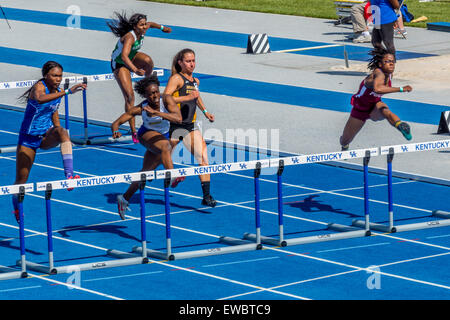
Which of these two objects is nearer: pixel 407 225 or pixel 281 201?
pixel 281 201

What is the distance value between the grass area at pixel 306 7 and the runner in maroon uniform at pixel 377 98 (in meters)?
18.2

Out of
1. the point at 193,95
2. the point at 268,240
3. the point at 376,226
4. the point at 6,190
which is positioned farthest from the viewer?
the point at 193,95

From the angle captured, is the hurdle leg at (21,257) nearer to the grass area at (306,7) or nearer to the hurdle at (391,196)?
the hurdle at (391,196)

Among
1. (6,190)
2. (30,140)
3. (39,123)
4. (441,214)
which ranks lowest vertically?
(441,214)

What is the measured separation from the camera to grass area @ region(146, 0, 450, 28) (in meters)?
33.7

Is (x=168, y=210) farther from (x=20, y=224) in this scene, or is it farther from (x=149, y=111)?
(x=149, y=111)

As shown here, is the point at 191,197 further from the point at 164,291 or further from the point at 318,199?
the point at 164,291

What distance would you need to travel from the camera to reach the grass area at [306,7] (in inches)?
1325

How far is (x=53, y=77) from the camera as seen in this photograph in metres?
12.4

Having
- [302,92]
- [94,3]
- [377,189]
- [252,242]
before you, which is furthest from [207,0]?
[252,242]

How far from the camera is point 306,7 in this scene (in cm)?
3572

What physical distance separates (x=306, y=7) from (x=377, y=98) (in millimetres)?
21603

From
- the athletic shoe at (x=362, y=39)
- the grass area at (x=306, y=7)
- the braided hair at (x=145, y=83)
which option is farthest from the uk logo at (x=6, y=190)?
the grass area at (x=306, y=7)

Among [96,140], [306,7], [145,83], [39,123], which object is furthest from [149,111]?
[306,7]
